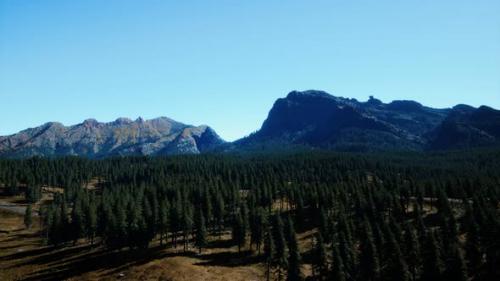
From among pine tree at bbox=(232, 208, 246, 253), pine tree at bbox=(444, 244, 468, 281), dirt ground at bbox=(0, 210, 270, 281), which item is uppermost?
pine tree at bbox=(232, 208, 246, 253)

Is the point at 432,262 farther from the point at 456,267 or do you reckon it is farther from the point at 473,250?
the point at 473,250

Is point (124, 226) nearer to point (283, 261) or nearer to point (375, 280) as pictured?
point (283, 261)

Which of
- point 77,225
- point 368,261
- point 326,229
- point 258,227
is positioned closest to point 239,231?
point 258,227

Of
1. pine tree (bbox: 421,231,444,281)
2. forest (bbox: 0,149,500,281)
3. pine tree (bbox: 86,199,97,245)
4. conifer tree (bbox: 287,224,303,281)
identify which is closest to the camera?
pine tree (bbox: 421,231,444,281)

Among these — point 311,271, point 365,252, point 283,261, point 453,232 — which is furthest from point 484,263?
point 283,261

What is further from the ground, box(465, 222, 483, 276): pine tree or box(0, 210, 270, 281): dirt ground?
box(465, 222, 483, 276): pine tree

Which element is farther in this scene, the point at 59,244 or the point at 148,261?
the point at 59,244

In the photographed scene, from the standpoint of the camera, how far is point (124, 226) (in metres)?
113

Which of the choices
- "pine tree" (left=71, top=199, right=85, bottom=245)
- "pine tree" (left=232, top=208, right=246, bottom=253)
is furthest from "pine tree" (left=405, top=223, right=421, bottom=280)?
"pine tree" (left=71, top=199, right=85, bottom=245)

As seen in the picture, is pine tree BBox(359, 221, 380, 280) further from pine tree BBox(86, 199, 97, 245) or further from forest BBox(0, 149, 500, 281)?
pine tree BBox(86, 199, 97, 245)

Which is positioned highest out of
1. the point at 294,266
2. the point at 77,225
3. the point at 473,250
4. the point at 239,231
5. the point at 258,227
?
the point at 258,227

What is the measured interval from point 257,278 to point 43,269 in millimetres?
54419

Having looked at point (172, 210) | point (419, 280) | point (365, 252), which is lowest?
point (419, 280)

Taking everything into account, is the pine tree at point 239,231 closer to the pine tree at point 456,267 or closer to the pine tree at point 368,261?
the pine tree at point 368,261
